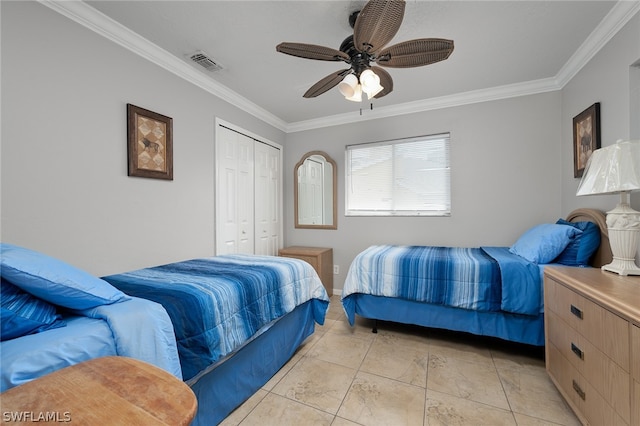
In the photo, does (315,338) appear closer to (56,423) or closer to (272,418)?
(272,418)

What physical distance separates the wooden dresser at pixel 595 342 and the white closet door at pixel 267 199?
2920 millimetres

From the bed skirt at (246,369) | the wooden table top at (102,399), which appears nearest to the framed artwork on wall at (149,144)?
the bed skirt at (246,369)

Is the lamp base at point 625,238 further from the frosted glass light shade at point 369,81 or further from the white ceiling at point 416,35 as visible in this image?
the frosted glass light shade at point 369,81

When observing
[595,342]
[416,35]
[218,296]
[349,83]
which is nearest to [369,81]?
[349,83]

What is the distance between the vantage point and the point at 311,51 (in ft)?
5.27

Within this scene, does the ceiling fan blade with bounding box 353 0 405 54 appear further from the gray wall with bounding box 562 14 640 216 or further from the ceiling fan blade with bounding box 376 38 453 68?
the gray wall with bounding box 562 14 640 216

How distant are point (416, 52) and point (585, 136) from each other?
187 cm

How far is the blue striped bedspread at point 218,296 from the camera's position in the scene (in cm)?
119

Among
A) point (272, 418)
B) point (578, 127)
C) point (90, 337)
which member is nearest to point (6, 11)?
point (90, 337)

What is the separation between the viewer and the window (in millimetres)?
3160

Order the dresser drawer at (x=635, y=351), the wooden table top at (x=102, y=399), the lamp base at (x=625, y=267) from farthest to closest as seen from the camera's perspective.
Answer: the lamp base at (x=625, y=267), the dresser drawer at (x=635, y=351), the wooden table top at (x=102, y=399)

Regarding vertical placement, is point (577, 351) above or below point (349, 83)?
below

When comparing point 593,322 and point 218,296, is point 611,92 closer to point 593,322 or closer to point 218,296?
point 593,322

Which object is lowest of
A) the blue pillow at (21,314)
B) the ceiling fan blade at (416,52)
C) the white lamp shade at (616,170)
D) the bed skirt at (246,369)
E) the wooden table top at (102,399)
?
the bed skirt at (246,369)
